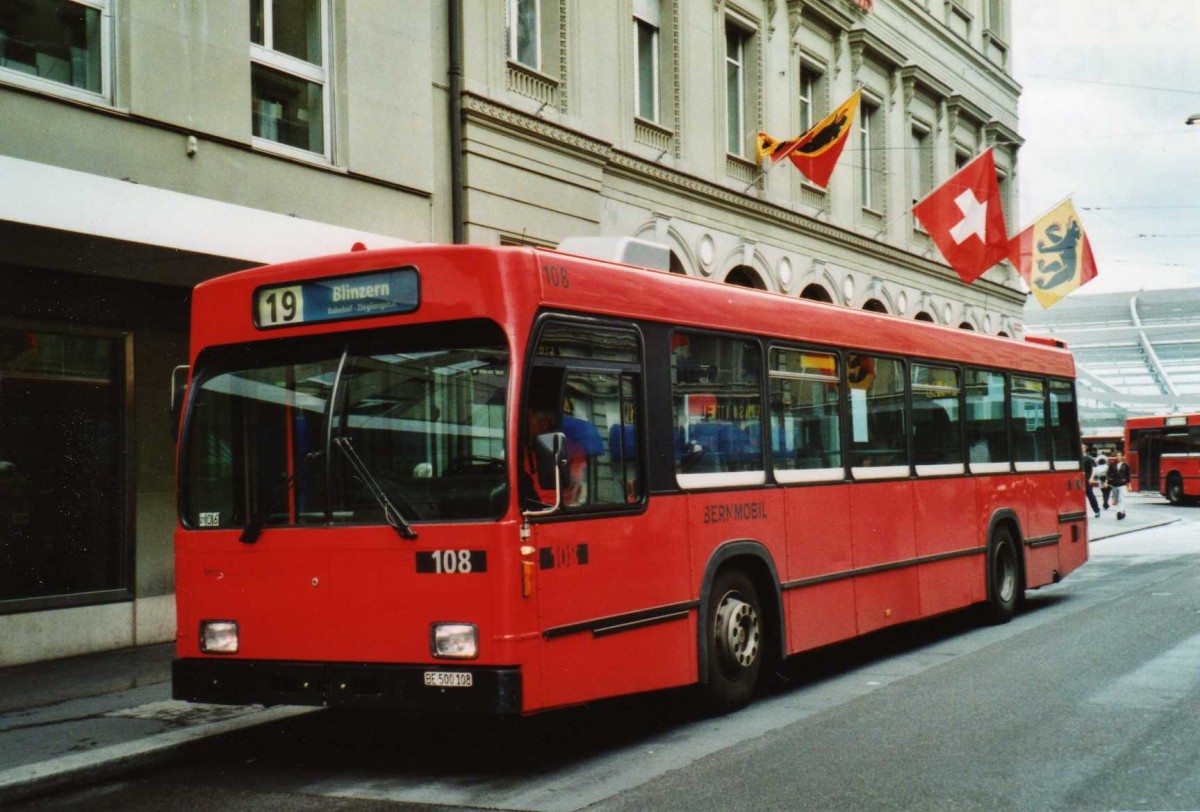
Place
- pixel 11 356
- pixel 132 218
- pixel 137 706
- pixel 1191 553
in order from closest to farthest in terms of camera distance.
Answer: pixel 137 706
pixel 132 218
pixel 11 356
pixel 1191 553

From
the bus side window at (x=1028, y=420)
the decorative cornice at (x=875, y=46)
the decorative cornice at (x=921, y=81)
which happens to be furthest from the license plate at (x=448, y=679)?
the decorative cornice at (x=921, y=81)

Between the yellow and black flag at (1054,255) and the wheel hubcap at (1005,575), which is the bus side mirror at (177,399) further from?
the yellow and black flag at (1054,255)

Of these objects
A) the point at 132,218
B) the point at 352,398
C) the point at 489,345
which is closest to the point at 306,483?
the point at 352,398

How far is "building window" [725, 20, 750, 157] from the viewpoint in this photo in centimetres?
2128

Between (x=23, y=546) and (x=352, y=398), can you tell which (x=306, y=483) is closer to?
(x=352, y=398)

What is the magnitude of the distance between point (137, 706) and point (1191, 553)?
1874cm

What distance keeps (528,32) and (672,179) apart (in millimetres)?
3282

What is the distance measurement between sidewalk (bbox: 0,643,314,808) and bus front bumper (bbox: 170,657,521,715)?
0.58 metres

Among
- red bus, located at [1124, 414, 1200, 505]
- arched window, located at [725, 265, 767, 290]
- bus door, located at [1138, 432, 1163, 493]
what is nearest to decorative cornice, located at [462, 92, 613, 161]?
arched window, located at [725, 265, 767, 290]

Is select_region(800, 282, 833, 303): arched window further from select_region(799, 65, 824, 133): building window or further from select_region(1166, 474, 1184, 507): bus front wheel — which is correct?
select_region(1166, 474, 1184, 507): bus front wheel

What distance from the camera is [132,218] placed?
9992mm

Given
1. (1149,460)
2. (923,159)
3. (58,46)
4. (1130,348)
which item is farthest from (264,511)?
(1130,348)

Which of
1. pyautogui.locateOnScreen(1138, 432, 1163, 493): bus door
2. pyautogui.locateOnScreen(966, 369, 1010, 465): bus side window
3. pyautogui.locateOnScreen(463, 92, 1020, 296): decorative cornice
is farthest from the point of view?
pyautogui.locateOnScreen(1138, 432, 1163, 493): bus door

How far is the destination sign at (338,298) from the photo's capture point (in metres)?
6.99
